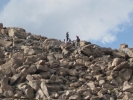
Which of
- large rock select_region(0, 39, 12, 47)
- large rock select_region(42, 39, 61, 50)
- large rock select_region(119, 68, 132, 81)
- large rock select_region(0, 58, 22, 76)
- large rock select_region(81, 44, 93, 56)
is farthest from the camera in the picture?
large rock select_region(42, 39, 61, 50)

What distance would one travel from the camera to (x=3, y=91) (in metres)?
33.5

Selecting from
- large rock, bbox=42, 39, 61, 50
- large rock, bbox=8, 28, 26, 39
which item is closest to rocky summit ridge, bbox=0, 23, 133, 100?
large rock, bbox=42, 39, 61, 50

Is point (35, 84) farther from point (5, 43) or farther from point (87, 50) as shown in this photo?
point (5, 43)

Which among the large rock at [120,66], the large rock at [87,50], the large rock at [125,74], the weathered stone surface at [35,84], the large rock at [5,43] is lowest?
the weathered stone surface at [35,84]

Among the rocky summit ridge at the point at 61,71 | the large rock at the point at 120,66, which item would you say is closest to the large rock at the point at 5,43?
the rocky summit ridge at the point at 61,71

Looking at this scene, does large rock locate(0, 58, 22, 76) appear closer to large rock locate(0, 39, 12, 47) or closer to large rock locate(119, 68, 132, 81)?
large rock locate(0, 39, 12, 47)

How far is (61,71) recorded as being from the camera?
38.8m

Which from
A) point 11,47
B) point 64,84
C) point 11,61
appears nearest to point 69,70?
point 64,84

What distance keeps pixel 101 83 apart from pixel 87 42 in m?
13.6

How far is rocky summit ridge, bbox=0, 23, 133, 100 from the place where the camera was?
111 feet

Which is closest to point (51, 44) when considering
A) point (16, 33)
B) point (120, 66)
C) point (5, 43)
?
point (5, 43)

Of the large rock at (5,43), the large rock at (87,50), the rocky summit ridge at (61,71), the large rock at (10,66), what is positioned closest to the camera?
the rocky summit ridge at (61,71)

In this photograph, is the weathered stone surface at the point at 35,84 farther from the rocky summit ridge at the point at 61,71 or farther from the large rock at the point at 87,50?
the large rock at the point at 87,50

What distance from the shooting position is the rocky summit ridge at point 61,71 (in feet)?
111
